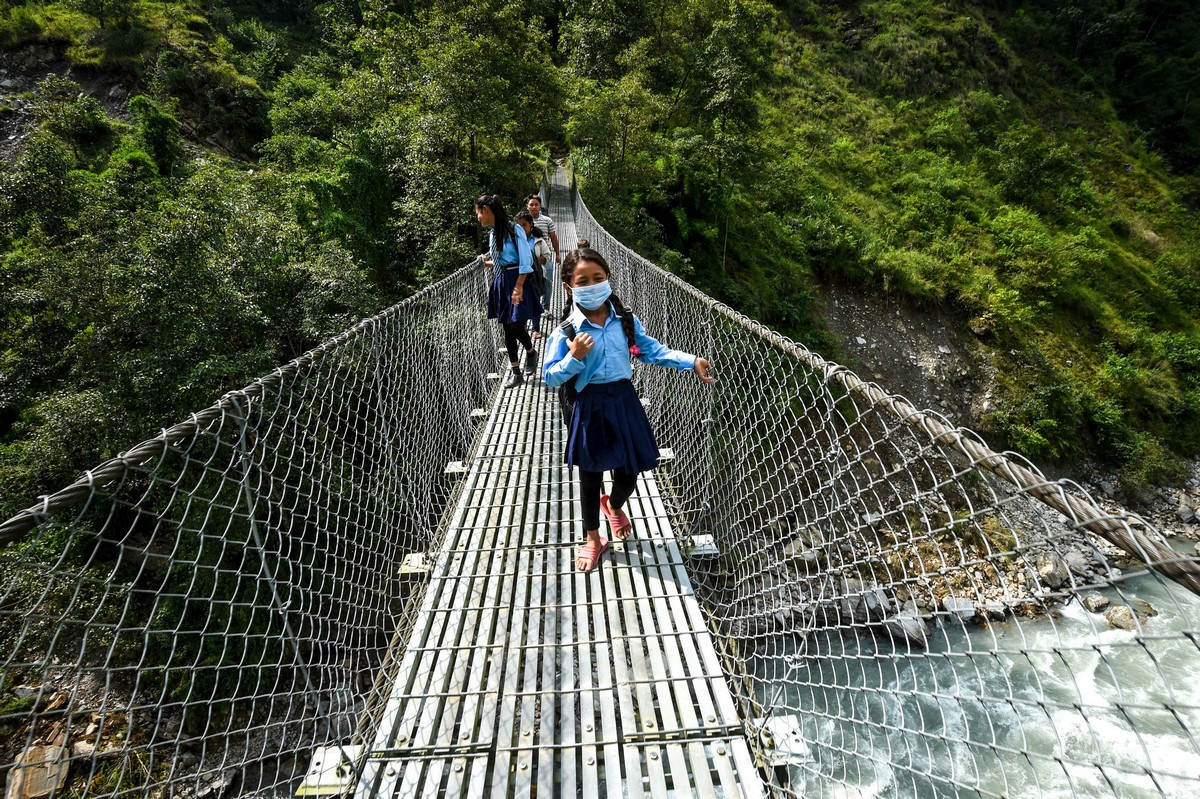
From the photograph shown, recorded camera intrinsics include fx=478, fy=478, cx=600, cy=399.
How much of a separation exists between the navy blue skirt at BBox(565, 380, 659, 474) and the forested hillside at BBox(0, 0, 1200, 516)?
170 inches

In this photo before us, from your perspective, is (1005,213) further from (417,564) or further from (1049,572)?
(417,564)

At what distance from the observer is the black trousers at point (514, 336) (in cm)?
344

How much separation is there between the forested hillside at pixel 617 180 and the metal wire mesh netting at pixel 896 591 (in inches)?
109

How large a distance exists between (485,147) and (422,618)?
7.95 metres

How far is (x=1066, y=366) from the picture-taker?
33.9ft

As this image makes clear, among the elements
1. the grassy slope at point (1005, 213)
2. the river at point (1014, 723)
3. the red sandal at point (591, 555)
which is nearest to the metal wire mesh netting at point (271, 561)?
the red sandal at point (591, 555)

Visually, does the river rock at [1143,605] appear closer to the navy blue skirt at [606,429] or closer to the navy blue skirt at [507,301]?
the navy blue skirt at [606,429]

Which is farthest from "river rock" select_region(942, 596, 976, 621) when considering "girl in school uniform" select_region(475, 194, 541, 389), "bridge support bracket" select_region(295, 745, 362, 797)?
"girl in school uniform" select_region(475, 194, 541, 389)

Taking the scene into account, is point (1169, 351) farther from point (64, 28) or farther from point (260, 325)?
point (64, 28)

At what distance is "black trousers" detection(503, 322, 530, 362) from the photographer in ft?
11.3

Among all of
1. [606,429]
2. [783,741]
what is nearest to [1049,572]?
[783,741]

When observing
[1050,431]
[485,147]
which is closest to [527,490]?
[485,147]

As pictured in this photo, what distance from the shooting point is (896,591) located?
9.20 ft

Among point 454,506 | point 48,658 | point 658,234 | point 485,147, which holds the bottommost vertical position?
point 48,658
